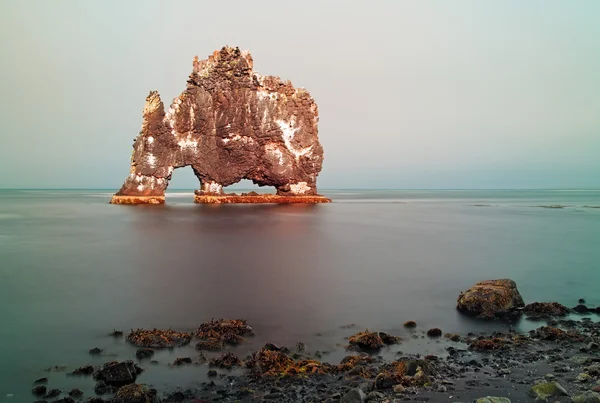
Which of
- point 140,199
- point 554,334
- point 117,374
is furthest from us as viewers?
point 140,199

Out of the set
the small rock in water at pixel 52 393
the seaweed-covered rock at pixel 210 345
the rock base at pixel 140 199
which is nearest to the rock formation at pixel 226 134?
the rock base at pixel 140 199

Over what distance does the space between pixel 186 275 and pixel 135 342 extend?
239 inches

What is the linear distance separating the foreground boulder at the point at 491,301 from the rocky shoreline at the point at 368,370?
48.0 inches

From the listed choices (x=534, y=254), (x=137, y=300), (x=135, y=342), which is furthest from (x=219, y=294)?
(x=534, y=254)

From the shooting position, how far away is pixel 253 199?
209 ft

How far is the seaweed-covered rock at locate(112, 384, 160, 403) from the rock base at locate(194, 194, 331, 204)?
182ft

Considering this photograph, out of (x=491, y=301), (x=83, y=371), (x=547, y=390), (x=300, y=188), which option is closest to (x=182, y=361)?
(x=83, y=371)

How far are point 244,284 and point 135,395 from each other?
7.21m

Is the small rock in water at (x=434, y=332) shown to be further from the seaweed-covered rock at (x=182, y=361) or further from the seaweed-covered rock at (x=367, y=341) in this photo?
the seaweed-covered rock at (x=182, y=361)

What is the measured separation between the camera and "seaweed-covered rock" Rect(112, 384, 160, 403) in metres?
5.33

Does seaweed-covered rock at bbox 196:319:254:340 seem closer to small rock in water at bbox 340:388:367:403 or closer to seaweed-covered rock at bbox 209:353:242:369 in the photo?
seaweed-covered rock at bbox 209:353:242:369

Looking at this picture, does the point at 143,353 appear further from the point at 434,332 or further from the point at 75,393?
the point at 434,332

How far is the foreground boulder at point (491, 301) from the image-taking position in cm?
966

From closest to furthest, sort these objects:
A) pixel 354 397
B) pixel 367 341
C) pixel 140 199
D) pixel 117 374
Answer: pixel 354 397, pixel 117 374, pixel 367 341, pixel 140 199
